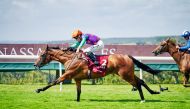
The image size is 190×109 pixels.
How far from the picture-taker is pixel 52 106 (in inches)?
312

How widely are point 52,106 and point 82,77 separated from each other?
57.6 inches

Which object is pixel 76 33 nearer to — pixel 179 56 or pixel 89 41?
pixel 89 41

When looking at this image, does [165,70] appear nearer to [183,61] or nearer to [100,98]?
[183,61]

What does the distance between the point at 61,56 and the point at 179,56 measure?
347cm

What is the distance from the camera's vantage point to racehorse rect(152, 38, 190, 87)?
10.9 m

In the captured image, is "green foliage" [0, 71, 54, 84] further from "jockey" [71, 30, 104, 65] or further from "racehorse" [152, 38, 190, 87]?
"jockey" [71, 30, 104, 65]

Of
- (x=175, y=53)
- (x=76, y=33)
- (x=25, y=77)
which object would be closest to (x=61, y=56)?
(x=76, y=33)

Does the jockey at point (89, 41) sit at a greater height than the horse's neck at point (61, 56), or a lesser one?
greater

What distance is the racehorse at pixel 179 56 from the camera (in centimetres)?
1088

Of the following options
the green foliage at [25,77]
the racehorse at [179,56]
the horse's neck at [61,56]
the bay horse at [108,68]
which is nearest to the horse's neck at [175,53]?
the racehorse at [179,56]

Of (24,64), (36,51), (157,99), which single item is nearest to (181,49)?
(157,99)

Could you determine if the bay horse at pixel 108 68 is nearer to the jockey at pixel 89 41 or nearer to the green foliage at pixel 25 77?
the jockey at pixel 89 41

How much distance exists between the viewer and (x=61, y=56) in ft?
31.0

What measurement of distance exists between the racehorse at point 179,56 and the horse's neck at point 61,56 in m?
3.25
